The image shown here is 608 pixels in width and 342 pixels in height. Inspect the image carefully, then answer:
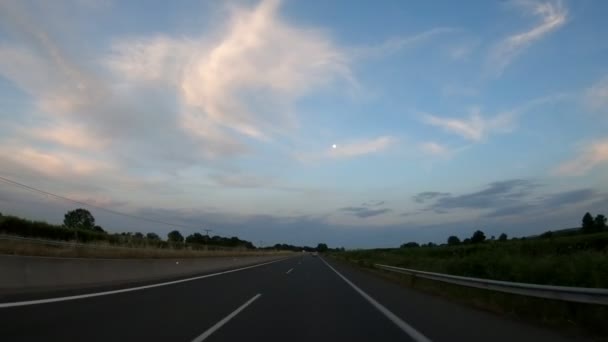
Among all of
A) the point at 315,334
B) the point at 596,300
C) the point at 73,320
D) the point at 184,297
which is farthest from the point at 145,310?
the point at 596,300

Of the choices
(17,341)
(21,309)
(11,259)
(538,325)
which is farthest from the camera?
(11,259)

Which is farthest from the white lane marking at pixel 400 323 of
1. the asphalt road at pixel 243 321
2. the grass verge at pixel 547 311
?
the grass verge at pixel 547 311

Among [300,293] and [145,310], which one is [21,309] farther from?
[300,293]

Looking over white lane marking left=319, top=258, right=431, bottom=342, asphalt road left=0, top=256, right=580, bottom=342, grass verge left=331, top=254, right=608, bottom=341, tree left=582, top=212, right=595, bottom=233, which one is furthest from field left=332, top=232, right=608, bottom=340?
tree left=582, top=212, right=595, bottom=233

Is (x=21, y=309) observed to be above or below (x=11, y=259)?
below

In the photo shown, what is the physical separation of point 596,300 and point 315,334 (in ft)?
16.5

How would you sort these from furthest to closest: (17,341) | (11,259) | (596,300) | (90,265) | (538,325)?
1. (90,265)
2. (11,259)
3. (538,325)
4. (596,300)
5. (17,341)

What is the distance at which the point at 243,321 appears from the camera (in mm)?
10398

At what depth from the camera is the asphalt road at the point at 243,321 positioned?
27.8 feet

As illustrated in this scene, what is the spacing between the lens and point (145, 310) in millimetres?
11414

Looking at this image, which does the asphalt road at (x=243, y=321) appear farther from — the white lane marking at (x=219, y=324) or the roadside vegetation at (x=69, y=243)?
the roadside vegetation at (x=69, y=243)

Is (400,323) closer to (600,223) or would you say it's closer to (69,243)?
(69,243)

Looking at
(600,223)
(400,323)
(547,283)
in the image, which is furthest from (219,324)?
(600,223)

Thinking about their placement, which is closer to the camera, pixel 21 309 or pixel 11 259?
pixel 21 309
